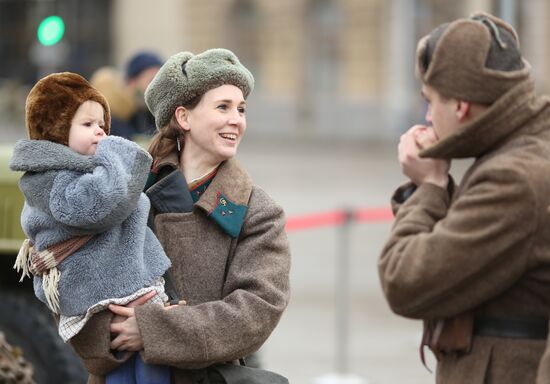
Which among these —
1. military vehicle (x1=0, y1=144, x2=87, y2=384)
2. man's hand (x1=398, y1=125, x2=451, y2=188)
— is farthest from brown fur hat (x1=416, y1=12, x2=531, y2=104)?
military vehicle (x1=0, y1=144, x2=87, y2=384)

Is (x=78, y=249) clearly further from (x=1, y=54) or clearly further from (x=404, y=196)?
(x=1, y=54)

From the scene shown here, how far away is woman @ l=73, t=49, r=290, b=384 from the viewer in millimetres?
3465

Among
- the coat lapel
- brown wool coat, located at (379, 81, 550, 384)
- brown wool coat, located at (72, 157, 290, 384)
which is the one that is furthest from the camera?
the coat lapel

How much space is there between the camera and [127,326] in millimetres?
3463

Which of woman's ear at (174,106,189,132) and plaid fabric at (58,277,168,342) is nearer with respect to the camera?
plaid fabric at (58,277,168,342)

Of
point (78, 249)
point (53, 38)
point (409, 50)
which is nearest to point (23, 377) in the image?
point (78, 249)

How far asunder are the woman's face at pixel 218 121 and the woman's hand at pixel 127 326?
49 cm

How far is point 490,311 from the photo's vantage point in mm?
3146

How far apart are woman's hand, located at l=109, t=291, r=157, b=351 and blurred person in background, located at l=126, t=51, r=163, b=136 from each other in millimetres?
4312

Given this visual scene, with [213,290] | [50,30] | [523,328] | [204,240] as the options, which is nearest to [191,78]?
[204,240]

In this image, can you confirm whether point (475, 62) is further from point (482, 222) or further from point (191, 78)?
point (191, 78)

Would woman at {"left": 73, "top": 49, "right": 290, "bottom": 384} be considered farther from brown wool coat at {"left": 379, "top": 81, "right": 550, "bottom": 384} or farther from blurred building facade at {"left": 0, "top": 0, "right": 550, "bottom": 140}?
blurred building facade at {"left": 0, "top": 0, "right": 550, "bottom": 140}

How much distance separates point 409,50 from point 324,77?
114 inches

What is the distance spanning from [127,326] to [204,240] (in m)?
0.35
